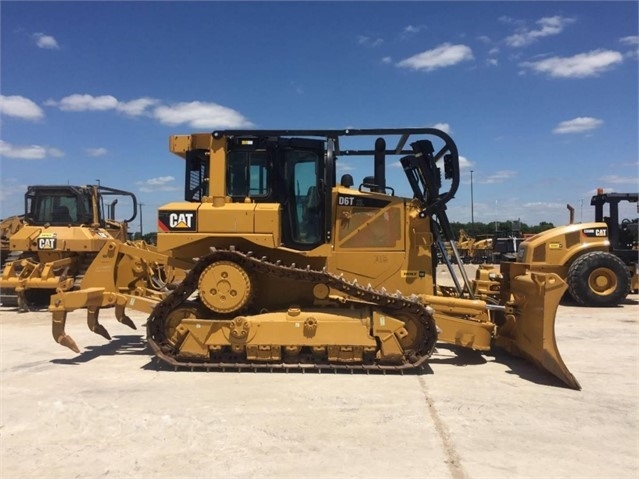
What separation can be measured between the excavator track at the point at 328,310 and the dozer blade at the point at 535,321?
1251 millimetres

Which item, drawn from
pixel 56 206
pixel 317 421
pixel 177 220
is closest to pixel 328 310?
pixel 317 421

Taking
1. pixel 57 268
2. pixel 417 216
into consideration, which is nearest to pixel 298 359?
pixel 417 216

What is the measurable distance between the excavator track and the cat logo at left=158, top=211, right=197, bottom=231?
56cm

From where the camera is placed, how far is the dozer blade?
20.5ft

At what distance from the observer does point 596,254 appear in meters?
13.7

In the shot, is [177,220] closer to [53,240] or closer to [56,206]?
[53,240]

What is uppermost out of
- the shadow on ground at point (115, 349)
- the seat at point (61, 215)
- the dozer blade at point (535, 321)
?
the seat at point (61, 215)

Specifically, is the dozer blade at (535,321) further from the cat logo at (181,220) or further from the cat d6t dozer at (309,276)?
the cat logo at (181,220)

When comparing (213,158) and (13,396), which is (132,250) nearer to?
(213,158)

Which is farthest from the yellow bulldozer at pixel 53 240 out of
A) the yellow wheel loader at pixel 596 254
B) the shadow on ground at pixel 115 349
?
the yellow wheel loader at pixel 596 254

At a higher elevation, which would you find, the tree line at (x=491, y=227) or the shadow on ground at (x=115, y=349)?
the tree line at (x=491, y=227)

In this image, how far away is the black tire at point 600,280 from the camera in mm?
13500

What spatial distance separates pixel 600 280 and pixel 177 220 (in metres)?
11.5

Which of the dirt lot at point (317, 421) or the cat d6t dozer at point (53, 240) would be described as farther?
the cat d6t dozer at point (53, 240)
